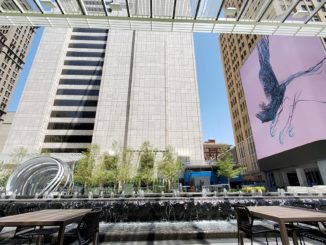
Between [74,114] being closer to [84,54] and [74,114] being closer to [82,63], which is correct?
[82,63]

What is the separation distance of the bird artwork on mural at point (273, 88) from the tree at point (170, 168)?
1633 cm

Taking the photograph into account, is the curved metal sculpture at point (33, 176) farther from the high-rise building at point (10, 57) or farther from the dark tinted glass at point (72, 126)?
the high-rise building at point (10, 57)

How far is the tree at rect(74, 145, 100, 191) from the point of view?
28.8m

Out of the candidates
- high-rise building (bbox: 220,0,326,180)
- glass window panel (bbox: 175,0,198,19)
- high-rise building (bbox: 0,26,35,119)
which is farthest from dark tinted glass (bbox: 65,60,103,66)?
glass window panel (bbox: 175,0,198,19)

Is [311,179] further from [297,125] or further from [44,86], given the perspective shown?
[44,86]

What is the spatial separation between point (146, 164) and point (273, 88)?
Result: 23.9m

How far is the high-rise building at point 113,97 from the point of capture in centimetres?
3672

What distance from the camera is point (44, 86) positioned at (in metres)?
41.9

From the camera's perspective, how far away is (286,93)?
2756cm

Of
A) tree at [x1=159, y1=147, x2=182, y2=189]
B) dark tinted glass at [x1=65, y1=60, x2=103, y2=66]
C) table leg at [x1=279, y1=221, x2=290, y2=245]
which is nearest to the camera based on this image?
table leg at [x1=279, y1=221, x2=290, y2=245]

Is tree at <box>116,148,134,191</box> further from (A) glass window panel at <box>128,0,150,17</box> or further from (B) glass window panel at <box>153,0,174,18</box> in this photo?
(B) glass window panel at <box>153,0,174,18</box>

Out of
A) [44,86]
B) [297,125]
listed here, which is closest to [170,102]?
[297,125]

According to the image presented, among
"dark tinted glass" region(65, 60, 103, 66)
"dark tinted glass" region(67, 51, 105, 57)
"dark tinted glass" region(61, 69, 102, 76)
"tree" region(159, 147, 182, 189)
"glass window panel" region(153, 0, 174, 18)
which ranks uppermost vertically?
"dark tinted glass" region(67, 51, 105, 57)

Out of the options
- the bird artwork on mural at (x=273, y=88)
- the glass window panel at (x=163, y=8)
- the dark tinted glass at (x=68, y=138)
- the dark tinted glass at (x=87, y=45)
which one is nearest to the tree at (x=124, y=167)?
the dark tinted glass at (x=68, y=138)
